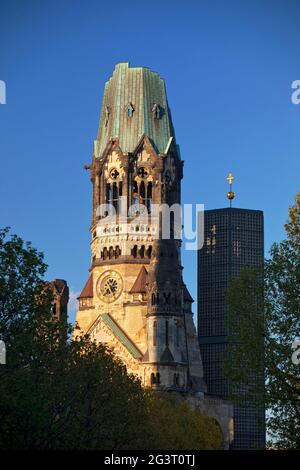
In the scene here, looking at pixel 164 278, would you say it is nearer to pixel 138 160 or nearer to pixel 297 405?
pixel 138 160

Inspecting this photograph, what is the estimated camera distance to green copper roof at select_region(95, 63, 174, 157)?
187 metres

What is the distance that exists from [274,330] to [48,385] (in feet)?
45.5

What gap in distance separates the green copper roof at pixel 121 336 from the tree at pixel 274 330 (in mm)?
82458

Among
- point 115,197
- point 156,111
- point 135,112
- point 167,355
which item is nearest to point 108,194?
point 115,197

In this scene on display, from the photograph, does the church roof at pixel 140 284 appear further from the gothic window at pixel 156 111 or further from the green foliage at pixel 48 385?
the green foliage at pixel 48 385

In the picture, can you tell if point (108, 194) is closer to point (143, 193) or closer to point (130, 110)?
point (143, 193)

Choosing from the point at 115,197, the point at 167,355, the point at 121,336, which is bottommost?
the point at 167,355

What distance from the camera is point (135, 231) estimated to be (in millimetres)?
182125

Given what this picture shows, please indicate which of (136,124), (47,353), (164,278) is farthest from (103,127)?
(47,353)

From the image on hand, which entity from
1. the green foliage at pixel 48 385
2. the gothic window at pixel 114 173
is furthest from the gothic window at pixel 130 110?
the green foliage at pixel 48 385

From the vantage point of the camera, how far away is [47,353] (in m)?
92.4

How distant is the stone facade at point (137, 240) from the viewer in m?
171

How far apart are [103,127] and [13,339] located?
4129 inches

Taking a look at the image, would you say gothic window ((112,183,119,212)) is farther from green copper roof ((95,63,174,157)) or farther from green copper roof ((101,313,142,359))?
green copper roof ((101,313,142,359))
